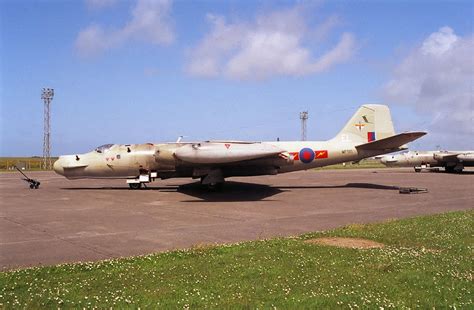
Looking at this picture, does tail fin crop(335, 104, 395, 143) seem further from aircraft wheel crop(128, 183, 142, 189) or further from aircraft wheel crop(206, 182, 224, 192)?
aircraft wheel crop(128, 183, 142, 189)

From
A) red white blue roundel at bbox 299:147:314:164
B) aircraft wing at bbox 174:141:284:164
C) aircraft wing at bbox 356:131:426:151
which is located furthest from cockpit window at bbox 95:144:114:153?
aircraft wing at bbox 356:131:426:151

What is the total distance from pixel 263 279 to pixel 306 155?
57.5ft

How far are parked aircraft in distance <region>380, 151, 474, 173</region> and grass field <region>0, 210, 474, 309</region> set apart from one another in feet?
130

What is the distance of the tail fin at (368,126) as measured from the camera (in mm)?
24644

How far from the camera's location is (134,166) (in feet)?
76.2

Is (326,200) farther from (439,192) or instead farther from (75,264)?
(75,264)

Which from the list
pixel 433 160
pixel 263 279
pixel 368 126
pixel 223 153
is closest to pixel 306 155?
pixel 368 126

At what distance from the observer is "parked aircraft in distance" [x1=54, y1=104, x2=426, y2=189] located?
880 inches

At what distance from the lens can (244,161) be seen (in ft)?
70.0

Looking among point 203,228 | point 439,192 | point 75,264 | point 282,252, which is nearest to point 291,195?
point 439,192

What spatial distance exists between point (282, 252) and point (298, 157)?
609 inches

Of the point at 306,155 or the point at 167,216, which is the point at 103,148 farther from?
the point at 306,155

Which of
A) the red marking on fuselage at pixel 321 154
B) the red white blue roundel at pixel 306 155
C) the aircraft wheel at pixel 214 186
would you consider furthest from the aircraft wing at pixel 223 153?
the red marking on fuselage at pixel 321 154

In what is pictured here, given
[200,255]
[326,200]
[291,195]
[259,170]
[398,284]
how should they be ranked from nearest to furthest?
[398,284], [200,255], [326,200], [291,195], [259,170]
